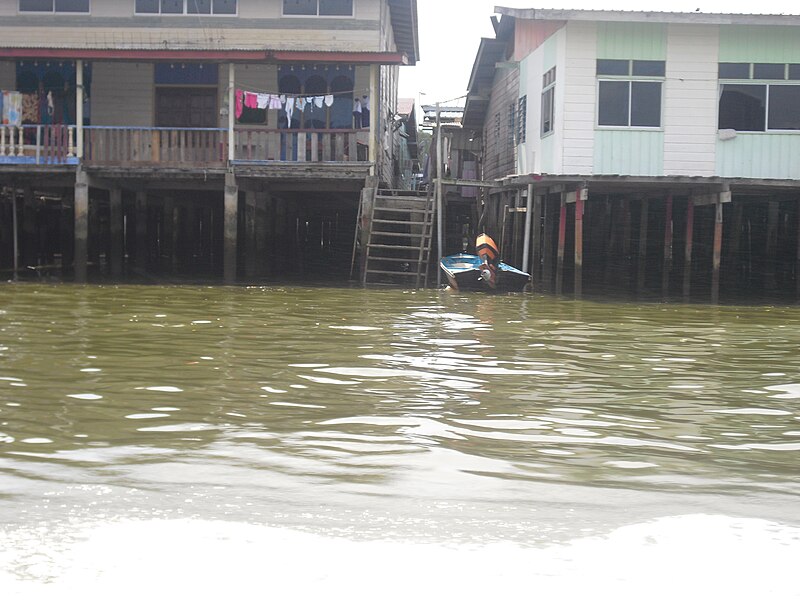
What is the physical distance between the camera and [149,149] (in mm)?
21062

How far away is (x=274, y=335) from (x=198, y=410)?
14.6ft

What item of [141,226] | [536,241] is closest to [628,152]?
[536,241]

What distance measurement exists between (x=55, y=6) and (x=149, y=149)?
4480 millimetres

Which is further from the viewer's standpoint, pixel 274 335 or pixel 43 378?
pixel 274 335

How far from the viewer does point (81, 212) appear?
20344mm

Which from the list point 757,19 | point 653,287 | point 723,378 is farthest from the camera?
point 653,287

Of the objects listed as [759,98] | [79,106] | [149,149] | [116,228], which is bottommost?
[116,228]

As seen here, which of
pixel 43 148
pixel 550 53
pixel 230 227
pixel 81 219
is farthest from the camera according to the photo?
pixel 43 148

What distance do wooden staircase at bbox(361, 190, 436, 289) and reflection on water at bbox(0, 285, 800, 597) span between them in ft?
25.8

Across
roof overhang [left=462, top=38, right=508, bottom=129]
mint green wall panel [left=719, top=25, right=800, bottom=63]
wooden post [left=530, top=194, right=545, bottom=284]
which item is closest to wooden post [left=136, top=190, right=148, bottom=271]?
roof overhang [left=462, top=38, right=508, bottom=129]

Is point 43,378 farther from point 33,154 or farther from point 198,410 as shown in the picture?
point 33,154

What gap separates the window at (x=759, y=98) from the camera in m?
18.2

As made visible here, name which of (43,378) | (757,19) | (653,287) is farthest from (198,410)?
(653,287)

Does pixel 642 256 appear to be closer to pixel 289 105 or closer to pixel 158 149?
pixel 289 105
